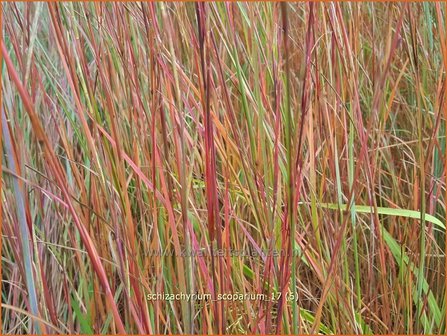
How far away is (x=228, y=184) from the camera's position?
2.17 ft

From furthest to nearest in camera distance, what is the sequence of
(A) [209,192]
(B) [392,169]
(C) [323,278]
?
(B) [392,169], (C) [323,278], (A) [209,192]

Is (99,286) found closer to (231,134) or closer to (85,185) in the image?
(85,185)

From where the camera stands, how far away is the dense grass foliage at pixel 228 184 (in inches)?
23.5

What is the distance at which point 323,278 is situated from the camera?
0.66 m

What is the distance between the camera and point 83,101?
0.68 m

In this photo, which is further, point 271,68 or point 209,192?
point 271,68

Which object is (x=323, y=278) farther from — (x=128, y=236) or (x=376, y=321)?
(x=128, y=236)

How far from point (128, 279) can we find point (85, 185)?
160 mm

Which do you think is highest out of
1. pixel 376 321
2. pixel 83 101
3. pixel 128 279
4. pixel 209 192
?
pixel 83 101

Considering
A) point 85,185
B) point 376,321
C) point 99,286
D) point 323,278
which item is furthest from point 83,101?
point 376,321

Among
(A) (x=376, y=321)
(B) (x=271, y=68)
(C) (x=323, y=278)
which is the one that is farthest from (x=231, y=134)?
(A) (x=376, y=321)

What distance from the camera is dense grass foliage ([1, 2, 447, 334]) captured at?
1.96ft

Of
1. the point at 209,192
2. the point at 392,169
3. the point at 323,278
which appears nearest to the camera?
the point at 209,192

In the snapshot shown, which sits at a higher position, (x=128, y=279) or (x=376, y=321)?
(x=128, y=279)
